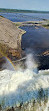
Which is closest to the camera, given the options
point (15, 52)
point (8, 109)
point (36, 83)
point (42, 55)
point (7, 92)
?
point (8, 109)

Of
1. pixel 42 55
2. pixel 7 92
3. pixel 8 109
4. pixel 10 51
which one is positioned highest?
pixel 7 92

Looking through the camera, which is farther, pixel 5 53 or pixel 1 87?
pixel 5 53

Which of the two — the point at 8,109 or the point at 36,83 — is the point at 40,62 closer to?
the point at 36,83

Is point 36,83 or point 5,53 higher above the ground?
point 36,83

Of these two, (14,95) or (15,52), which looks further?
(15,52)

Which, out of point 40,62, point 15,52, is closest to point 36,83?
point 40,62

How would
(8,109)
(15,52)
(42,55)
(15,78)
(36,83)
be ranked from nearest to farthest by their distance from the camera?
(8,109) → (36,83) → (15,78) → (15,52) → (42,55)

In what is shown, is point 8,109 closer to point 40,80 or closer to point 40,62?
point 40,80

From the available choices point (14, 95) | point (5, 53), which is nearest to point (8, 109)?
point (14, 95)

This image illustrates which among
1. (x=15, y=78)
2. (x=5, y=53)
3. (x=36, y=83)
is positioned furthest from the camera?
(x=5, y=53)
